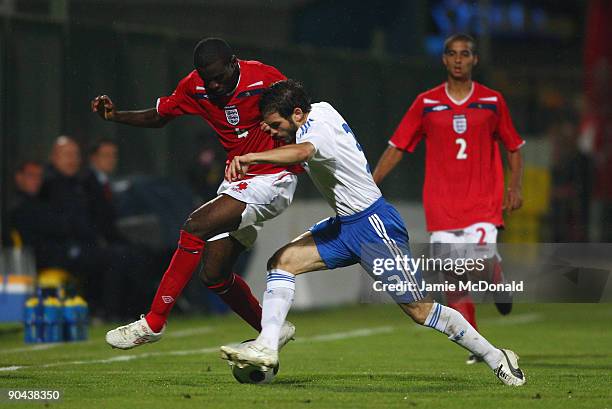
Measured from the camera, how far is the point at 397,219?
890 centimetres

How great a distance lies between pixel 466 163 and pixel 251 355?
3417 millimetres

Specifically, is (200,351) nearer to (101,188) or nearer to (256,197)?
(256,197)

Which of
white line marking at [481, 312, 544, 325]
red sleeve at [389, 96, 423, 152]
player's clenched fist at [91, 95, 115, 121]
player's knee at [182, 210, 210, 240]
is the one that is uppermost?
player's clenched fist at [91, 95, 115, 121]

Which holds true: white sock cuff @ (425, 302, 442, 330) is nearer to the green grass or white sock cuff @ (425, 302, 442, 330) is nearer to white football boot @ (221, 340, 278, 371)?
the green grass

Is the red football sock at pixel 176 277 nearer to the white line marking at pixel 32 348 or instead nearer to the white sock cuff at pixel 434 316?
the white sock cuff at pixel 434 316

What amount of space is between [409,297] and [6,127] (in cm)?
721

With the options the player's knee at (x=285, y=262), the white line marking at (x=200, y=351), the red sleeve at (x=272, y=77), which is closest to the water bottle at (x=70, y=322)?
the white line marking at (x=200, y=351)

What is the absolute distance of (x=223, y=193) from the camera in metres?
9.61

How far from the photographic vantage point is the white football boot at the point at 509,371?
877cm

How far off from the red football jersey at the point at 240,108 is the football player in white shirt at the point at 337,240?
995mm

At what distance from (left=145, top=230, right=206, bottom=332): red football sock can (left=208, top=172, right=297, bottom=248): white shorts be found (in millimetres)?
230

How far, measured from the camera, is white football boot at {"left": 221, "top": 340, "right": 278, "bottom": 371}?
27.5 feet

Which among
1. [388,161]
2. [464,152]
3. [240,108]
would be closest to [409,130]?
[388,161]

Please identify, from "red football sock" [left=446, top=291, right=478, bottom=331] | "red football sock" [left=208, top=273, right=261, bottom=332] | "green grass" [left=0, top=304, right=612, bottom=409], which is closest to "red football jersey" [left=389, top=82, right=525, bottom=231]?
"red football sock" [left=446, top=291, right=478, bottom=331]
